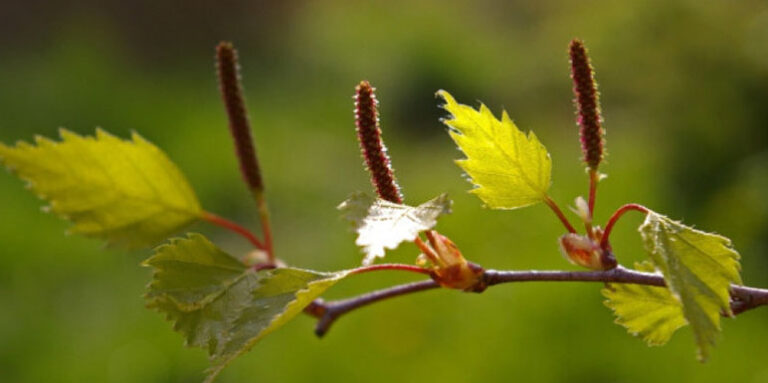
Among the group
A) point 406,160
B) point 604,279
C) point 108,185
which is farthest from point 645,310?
point 406,160

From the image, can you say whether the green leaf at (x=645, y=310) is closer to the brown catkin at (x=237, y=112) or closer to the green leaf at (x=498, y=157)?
the green leaf at (x=498, y=157)

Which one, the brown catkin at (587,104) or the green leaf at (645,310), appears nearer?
the brown catkin at (587,104)

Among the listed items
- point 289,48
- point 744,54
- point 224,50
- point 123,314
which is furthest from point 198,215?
point 289,48

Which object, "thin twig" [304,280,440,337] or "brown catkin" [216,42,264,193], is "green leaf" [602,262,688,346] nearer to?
"thin twig" [304,280,440,337]

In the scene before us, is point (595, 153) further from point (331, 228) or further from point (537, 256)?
point (331, 228)

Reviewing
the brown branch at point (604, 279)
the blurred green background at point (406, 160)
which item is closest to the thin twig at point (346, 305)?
the brown branch at point (604, 279)

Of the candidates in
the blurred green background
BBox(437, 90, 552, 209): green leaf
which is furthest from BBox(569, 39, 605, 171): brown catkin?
the blurred green background
